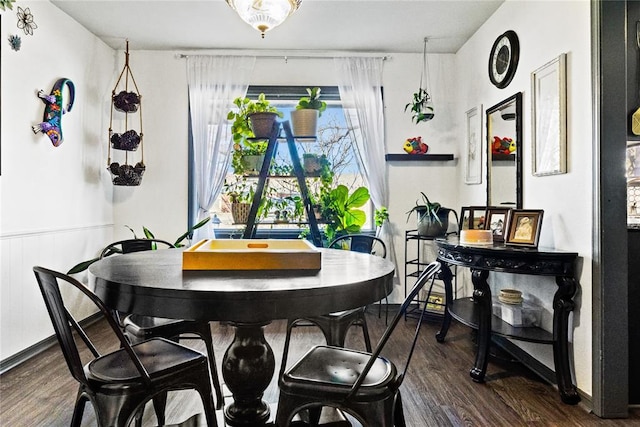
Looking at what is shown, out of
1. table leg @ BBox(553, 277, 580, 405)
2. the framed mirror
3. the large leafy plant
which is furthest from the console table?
the large leafy plant

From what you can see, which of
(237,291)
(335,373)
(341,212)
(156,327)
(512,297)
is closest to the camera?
(237,291)

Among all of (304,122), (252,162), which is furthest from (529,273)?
(252,162)

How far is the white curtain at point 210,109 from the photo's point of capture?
13.0ft

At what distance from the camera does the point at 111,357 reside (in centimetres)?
149

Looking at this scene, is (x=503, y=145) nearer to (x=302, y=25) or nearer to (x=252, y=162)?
(x=302, y=25)

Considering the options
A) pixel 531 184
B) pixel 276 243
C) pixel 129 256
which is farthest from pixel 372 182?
pixel 129 256

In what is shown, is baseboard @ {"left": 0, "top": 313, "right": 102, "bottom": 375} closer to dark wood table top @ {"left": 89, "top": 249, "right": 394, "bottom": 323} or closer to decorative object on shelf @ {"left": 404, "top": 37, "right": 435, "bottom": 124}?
dark wood table top @ {"left": 89, "top": 249, "right": 394, "bottom": 323}

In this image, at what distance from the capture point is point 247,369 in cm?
172

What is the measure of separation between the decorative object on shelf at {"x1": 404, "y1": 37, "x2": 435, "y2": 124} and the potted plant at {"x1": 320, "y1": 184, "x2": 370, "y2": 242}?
2.92ft

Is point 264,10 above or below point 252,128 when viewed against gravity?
above

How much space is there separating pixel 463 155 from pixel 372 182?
90 centimetres

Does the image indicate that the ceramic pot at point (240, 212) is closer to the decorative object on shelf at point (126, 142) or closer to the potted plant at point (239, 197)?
the potted plant at point (239, 197)

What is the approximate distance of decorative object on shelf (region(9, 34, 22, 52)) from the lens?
262 centimetres

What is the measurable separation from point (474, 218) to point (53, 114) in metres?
3.30
